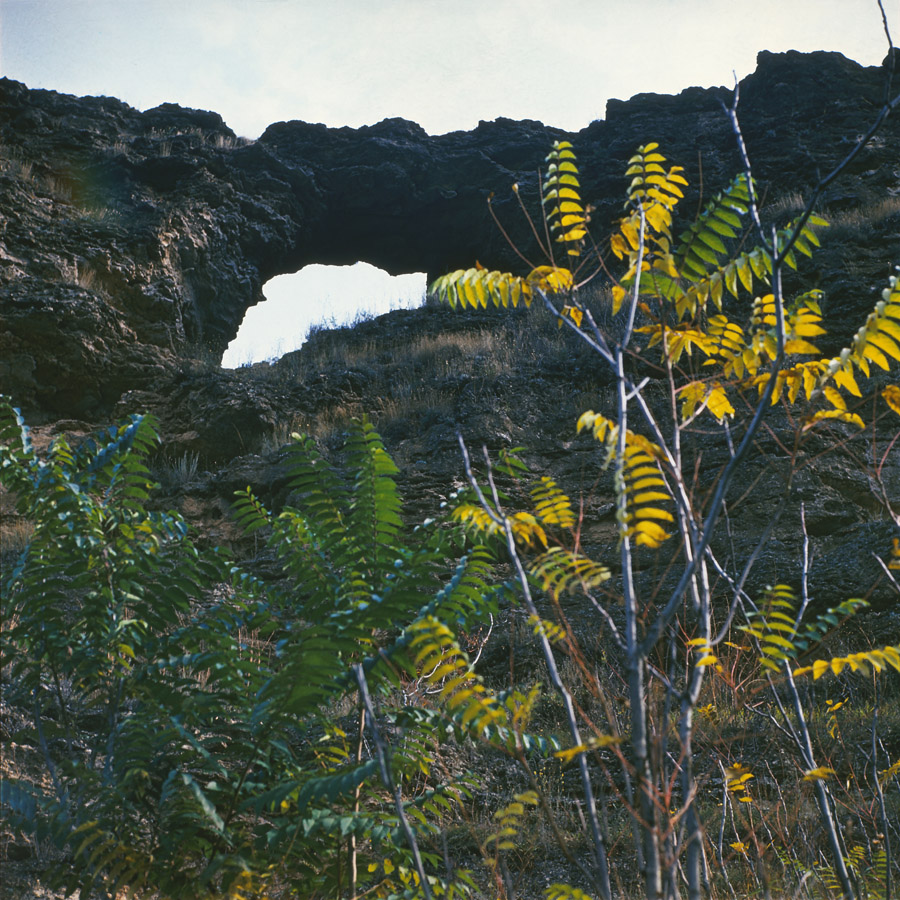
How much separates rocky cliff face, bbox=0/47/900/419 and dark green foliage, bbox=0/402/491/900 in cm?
774

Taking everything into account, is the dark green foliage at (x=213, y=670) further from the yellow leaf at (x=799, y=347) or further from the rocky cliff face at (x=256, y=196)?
the rocky cliff face at (x=256, y=196)

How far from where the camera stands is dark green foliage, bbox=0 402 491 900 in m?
2.61

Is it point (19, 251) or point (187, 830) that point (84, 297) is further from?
point (187, 830)

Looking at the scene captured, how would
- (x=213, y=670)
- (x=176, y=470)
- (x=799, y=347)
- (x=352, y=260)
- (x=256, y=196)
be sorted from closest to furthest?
(x=799, y=347) < (x=213, y=670) < (x=176, y=470) < (x=256, y=196) < (x=352, y=260)

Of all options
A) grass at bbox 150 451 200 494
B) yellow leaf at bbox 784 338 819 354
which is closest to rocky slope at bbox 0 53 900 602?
grass at bbox 150 451 200 494

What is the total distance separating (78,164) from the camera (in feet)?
45.7

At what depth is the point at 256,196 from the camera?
15.2 metres

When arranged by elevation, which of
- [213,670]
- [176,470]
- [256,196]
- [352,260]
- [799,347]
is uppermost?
[256,196]

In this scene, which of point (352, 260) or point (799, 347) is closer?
point (799, 347)

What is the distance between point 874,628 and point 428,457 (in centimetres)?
458

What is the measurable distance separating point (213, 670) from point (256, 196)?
13.7 meters

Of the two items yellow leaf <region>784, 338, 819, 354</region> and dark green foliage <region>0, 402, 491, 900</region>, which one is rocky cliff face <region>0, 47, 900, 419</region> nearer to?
dark green foliage <region>0, 402, 491, 900</region>

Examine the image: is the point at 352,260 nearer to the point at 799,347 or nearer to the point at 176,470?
the point at 176,470

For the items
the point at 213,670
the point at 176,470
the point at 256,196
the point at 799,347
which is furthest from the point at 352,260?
the point at 799,347
